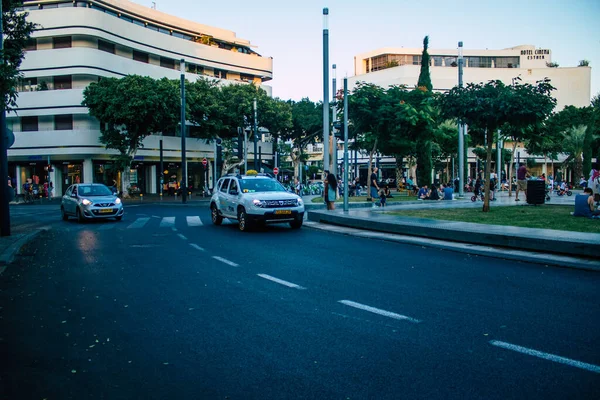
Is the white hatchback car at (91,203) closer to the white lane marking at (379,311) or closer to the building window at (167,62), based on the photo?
the white lane marking at (379,311)

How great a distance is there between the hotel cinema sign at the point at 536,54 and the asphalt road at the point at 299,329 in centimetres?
11886

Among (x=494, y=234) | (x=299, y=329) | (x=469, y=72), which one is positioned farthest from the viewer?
(x=469, y=72)

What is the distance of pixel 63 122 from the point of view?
4931 centimetres

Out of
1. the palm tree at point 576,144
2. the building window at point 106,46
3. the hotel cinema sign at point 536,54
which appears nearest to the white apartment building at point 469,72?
the palm tree at point 576,144

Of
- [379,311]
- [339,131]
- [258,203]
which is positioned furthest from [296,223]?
[379,311]

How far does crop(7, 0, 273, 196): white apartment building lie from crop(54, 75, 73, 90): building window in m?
0.09

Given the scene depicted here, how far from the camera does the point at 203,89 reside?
50.9m

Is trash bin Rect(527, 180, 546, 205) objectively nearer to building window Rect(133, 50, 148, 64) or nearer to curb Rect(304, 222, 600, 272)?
curb Rect(304, 222, 600, 272)

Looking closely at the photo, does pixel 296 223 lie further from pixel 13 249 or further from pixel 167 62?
pixel 167 62

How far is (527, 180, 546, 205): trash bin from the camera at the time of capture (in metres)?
22.7

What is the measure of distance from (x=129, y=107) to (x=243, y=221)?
97.9ft

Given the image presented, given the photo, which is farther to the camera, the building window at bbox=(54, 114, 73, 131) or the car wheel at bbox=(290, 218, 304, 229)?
the building window at bbox=(54, 114, 73, 131)

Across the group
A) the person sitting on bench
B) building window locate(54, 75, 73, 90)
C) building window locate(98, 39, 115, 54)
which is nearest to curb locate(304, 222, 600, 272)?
the person sitting on bench

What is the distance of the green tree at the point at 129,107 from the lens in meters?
43.7
